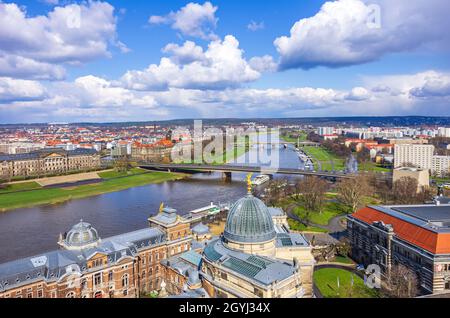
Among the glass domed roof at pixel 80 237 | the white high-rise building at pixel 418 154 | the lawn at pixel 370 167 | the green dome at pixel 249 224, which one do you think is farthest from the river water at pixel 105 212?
the white high-rise building at pixel 418 154

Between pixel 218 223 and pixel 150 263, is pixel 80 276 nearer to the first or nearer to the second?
pixel 150 263

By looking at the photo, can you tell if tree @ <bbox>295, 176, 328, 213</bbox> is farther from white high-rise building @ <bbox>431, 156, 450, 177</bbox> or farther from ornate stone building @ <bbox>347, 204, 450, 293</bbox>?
white high-rise building @ <bbox>431, 156, 450, 177</bbox>

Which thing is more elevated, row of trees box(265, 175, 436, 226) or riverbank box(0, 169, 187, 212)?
row of trees box(265, 175, 436, 226)

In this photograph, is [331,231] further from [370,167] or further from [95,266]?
[370,167]

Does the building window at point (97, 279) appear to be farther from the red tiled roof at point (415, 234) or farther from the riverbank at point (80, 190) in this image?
the riverbank at point (80, 190)

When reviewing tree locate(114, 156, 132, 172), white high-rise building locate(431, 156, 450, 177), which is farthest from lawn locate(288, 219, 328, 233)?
white high-rise building locate(431, 156, 450, 177)

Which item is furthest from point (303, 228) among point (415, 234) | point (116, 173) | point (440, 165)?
point (440, 165)

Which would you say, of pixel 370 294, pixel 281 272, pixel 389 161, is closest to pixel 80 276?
pixel 281 272

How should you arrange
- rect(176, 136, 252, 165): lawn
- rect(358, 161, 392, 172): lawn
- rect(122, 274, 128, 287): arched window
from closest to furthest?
rect(122, 274, 128, 287): arched window
rect(358, 161, 392, 172): lawn
rect(176, 136, 252, 165): lawn
